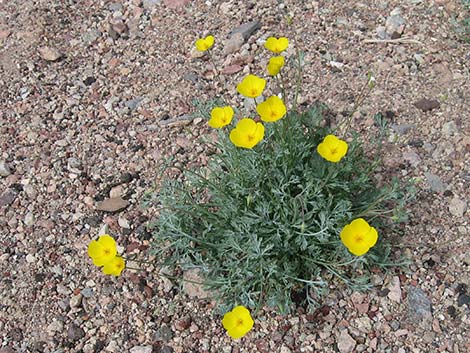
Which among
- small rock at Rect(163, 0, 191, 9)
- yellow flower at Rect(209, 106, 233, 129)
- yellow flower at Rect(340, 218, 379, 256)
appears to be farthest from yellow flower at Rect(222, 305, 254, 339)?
small rock at Rect(163, 0, 191, 9)

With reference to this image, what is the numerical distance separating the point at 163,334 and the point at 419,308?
3.68 ft

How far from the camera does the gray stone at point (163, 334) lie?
2.86 m

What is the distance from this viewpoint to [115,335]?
2.89 meters

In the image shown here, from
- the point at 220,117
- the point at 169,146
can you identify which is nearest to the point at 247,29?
the point at 169,146

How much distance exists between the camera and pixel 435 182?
3.21m

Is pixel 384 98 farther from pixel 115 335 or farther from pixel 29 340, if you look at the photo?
pixel 29 340

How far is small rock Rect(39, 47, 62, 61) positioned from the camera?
163 inches

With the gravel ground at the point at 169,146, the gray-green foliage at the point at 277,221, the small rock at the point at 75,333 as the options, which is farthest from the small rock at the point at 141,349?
the gray-green foliage at the point at 277,221

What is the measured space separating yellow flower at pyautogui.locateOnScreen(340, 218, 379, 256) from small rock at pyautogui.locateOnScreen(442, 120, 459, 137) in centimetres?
114

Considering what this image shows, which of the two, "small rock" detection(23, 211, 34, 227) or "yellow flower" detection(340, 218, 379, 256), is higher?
"yellow flower" detection(340, 218, 379, 256)

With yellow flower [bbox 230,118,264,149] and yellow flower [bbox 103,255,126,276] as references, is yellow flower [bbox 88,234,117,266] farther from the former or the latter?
yellow flower [bbox 230,118,264,149]

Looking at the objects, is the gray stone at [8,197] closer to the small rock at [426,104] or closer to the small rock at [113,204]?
the small rock at [113,204]

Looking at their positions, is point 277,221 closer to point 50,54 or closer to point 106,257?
point 106,257

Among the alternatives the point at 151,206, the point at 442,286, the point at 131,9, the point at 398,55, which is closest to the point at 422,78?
the point at 398,55
